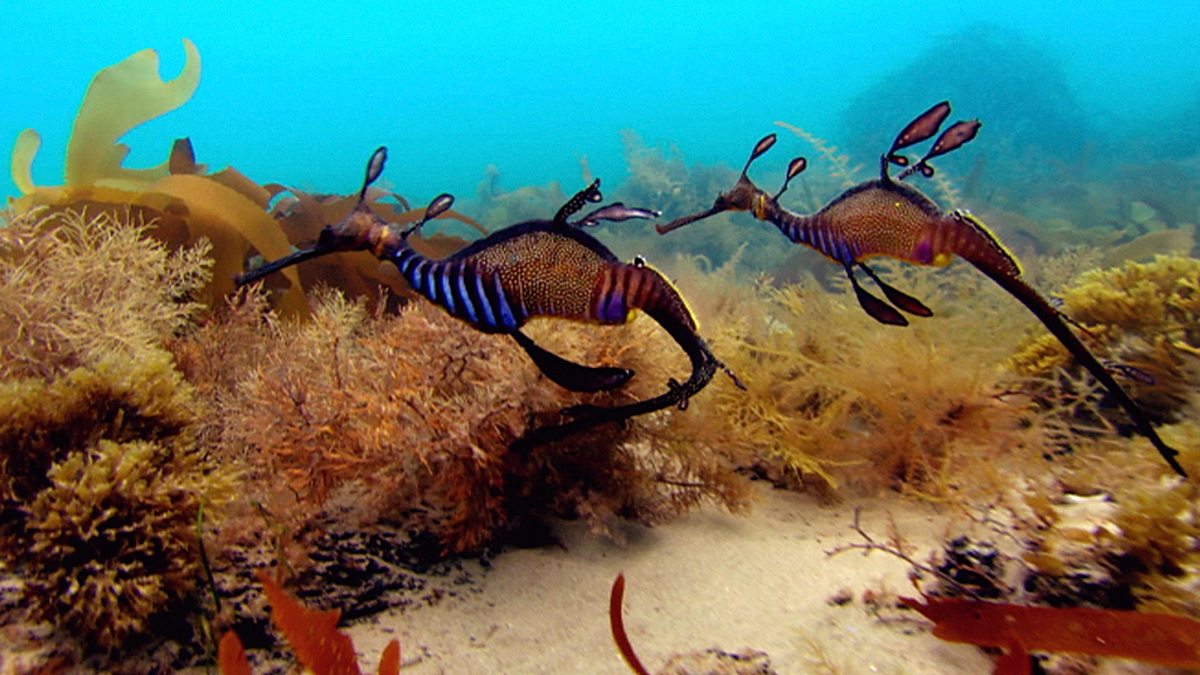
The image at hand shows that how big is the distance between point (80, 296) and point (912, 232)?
150 inches

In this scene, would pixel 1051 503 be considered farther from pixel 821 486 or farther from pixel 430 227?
pixel 430 227

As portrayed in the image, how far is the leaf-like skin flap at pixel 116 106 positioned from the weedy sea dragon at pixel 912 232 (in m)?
5.02

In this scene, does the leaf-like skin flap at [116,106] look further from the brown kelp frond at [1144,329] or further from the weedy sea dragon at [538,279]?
the brown kelp frond at [1144,329]

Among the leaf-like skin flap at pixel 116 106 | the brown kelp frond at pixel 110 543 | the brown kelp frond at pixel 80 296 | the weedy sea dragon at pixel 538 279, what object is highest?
the leaf-like skin flap at pixel 116 106

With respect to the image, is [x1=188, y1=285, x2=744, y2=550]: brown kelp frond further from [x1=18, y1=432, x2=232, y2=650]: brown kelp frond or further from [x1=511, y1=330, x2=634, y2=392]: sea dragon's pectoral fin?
[x1=511, y1=330, x2=634, y2=392]: sea dragon's pectoral fin

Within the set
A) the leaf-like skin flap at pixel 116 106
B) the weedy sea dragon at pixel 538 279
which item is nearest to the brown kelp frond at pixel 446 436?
the weedy sea dragon at pixel 538 279

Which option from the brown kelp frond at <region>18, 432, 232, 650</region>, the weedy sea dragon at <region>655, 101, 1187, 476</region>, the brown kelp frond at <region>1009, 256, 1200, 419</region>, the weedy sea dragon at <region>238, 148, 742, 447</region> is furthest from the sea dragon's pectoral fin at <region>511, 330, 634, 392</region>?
the brown kelp frond at <region>1009, 256, 1200, 419</region>

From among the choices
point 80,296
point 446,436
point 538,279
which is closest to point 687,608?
point 446,436

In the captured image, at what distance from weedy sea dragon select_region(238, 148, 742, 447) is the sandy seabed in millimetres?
958

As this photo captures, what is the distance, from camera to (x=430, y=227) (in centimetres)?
827

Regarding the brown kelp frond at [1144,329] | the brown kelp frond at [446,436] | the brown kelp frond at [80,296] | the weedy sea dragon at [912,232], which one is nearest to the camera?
the weedy sea dragon at [912,232]

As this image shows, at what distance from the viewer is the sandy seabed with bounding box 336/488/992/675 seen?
1931 mm

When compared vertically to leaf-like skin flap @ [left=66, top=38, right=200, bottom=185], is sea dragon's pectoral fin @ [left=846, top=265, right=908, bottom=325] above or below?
below

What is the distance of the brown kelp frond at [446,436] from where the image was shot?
93.3 inches
